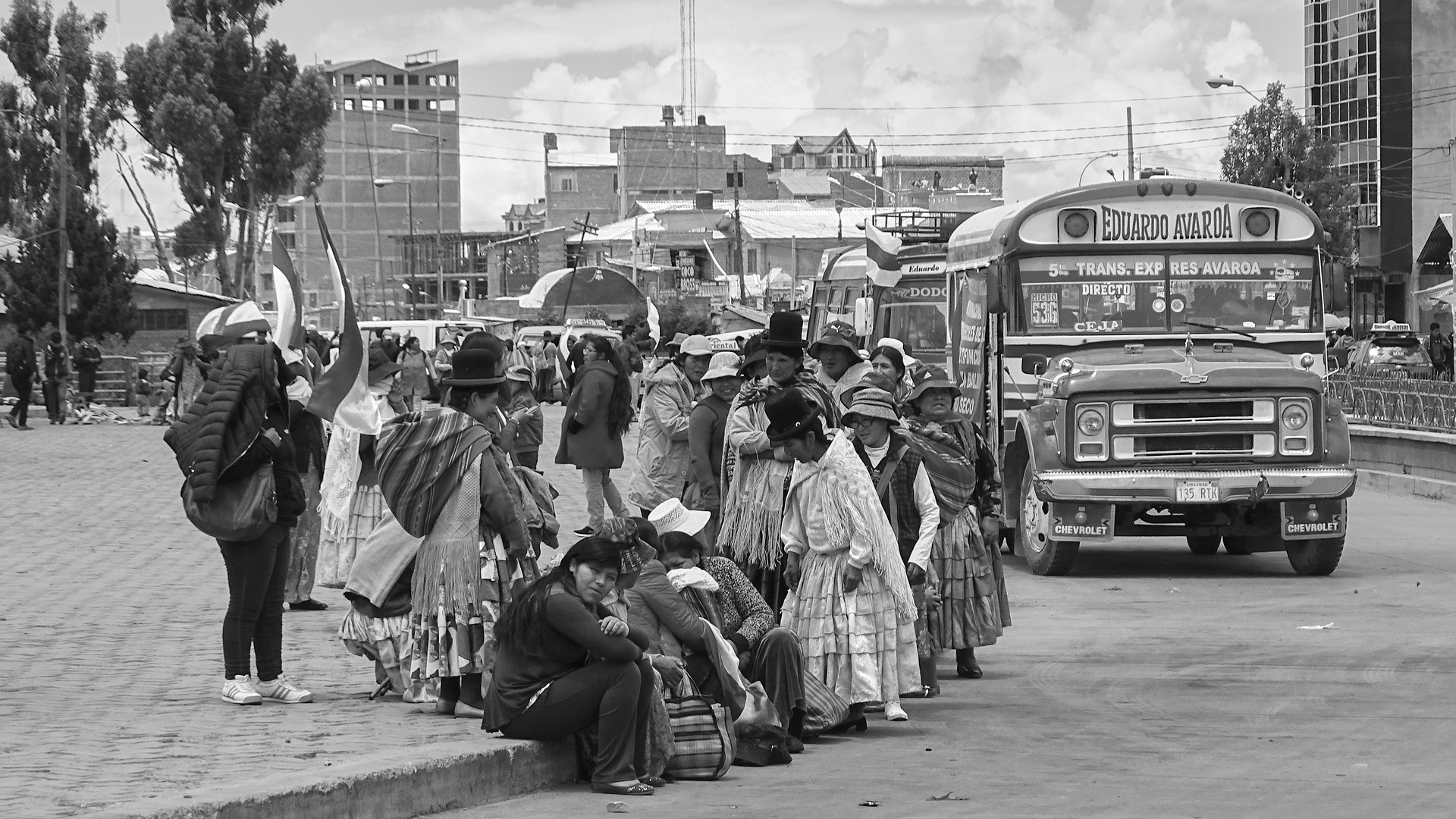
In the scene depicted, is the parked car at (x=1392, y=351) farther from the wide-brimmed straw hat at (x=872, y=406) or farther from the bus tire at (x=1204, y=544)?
the wide-brimmed straw hat at (x=872, y=406)

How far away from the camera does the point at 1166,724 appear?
8562 mm

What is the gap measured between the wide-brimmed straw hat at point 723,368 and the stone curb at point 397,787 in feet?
13.1

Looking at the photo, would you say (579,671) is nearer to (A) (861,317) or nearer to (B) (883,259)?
(A) (861,317)

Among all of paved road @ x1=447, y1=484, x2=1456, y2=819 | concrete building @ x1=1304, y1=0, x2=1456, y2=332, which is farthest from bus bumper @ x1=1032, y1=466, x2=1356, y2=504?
concrete building @ x1=1304, y1=0, x2=1456, y2=332

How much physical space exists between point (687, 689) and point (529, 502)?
1.14 m

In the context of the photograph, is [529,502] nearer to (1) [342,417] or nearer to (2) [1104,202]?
(1) [342,417]

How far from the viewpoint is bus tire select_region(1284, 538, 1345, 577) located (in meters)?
14.4

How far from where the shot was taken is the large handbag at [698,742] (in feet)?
24.9

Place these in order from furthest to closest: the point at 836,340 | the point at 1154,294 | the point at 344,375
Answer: the point at 1154,294
the point at 836,340
the point at 344,375

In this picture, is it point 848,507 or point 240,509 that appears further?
point 848,507

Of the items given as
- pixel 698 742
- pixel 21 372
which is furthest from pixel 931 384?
pixel 21 372

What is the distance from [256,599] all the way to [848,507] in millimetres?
2677

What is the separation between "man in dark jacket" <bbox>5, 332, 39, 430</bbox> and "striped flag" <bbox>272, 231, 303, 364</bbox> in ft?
85.8

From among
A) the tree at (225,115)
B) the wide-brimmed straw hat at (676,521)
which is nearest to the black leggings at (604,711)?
the wide-brimmed straw hat at (676,521)
